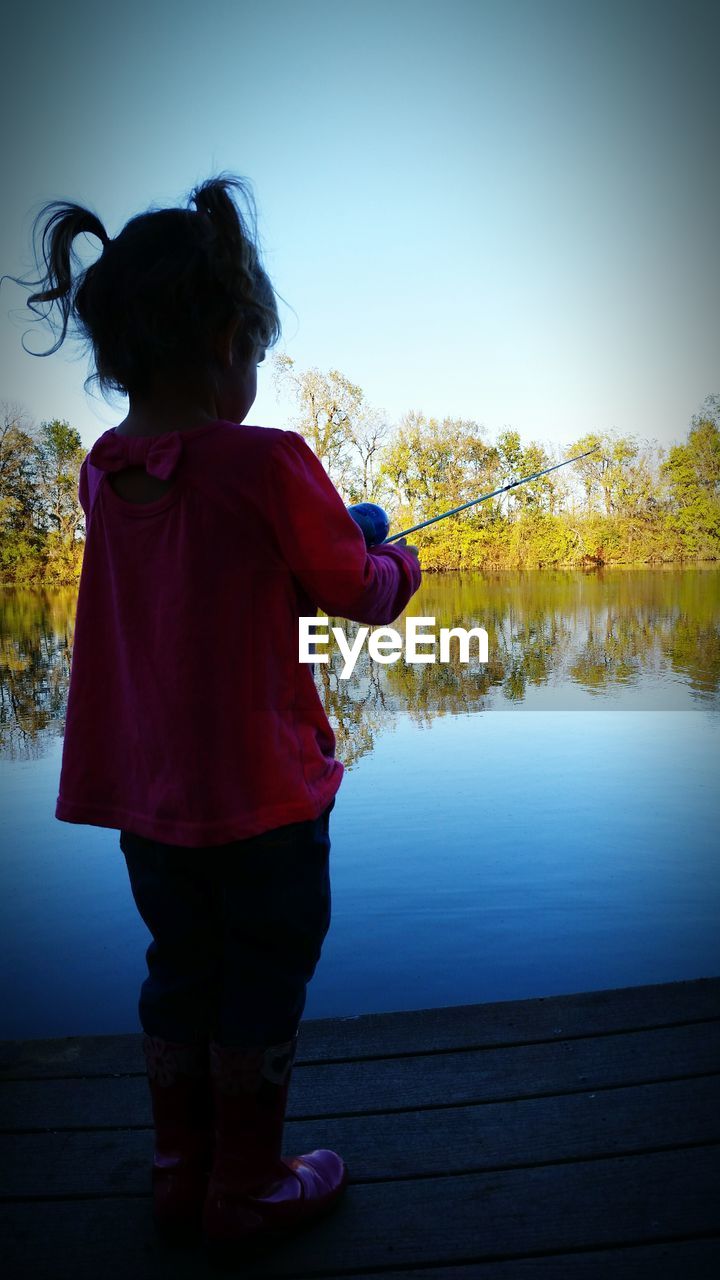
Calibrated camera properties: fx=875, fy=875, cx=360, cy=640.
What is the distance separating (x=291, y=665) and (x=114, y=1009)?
168cm

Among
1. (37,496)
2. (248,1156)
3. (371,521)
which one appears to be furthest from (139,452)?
(37,496)

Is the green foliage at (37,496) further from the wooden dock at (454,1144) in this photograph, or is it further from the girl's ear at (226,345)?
the girl's ear at (226,345)

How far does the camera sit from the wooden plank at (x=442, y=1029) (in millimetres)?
1331

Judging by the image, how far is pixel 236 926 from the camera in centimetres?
88

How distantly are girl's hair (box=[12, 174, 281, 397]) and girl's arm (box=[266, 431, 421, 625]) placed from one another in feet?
0.49

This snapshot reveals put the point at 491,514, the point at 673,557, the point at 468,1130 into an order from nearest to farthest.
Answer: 1. the point at 468,1130
2. the point at 491,514
3. the point at 673,557

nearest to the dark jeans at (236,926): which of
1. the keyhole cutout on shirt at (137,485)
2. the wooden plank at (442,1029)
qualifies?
the keyhole cutout on shirt at (137,485)

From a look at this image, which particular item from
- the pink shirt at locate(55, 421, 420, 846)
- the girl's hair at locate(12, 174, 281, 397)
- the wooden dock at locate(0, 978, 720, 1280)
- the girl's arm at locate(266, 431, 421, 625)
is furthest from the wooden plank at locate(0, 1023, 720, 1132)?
the girl's hair at locate(12, 174, 281, 397)

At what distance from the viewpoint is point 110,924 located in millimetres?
A: 2713

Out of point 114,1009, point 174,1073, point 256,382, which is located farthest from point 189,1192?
point 114,1009

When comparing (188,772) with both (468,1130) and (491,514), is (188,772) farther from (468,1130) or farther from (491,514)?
(491,514)

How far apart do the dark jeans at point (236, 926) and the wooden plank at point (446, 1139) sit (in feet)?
0.95

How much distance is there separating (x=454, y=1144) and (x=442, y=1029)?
0.92ft

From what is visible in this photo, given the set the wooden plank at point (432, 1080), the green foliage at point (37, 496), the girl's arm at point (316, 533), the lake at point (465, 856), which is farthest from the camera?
the green foliage at point (37, 496)
